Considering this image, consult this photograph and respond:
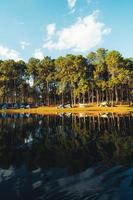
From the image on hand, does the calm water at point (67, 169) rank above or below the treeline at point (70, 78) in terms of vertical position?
below

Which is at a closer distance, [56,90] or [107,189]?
[107,189]

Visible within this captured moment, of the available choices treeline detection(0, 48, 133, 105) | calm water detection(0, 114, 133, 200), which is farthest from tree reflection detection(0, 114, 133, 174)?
treeline detection(0, 48, 133, 105)

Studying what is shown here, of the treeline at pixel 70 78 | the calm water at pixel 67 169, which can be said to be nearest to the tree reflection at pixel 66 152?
the calm water at pixel 67 169

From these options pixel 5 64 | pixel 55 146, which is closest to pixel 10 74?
pixel 5 64

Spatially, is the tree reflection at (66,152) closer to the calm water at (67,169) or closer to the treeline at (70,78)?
the calm water at (67,169)

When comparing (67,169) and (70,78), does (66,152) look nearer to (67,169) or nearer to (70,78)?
(67,169)

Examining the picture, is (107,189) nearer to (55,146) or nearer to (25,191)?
(25,191)

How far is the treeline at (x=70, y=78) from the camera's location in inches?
4321

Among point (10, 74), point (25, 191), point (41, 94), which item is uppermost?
point (10, 74)

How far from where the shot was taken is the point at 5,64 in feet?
436

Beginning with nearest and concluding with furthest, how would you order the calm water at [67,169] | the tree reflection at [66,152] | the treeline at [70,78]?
1. the calm water at [67,169]
2. the tree reflection at [66,152]
3. the treeline at [70,78]

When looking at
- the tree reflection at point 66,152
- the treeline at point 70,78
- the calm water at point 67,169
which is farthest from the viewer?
the treeline at point 70,78

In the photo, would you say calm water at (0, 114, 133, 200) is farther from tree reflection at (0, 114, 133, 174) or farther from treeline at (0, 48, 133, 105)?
treeline at (0, 48, 133, 105)

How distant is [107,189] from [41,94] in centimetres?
12395
